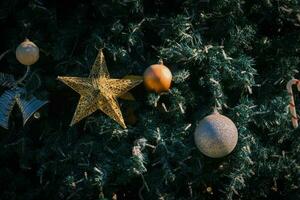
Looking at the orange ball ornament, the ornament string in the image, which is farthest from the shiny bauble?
the ornament string

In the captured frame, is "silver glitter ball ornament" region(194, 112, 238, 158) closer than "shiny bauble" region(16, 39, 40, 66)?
Yes

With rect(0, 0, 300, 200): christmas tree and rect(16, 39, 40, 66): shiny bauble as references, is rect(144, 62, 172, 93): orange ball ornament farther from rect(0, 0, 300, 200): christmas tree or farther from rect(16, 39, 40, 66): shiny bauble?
rect(16, 39, 40, 66): shiny bauble

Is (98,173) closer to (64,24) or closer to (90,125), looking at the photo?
(90,125)

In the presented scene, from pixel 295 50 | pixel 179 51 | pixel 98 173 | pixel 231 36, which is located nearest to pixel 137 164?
pixel 98 173

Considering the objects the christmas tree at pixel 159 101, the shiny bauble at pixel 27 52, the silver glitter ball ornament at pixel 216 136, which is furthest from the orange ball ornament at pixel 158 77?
the shiny bauble at pixel 27 52

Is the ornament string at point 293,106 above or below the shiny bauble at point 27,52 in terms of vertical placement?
below

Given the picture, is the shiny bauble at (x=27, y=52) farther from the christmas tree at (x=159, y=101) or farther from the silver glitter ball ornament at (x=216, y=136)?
the silver glitter ball ornament at (x=216, y=136)

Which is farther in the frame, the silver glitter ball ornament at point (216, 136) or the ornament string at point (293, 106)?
the ornament string at point (293, 106)
